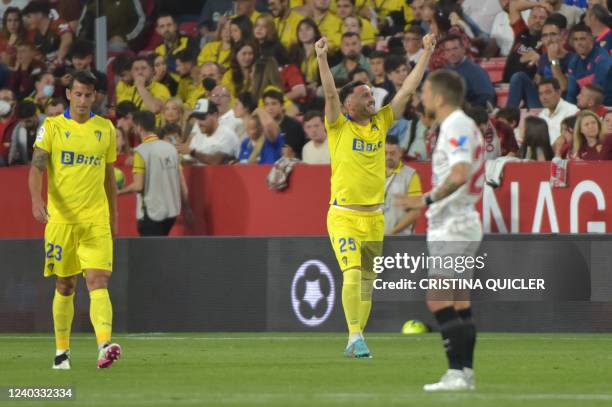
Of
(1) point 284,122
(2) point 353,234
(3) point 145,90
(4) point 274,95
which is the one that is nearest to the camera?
(2) point 353,234

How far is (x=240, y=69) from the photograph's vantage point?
21.5 metres

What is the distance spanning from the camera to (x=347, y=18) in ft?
69.9

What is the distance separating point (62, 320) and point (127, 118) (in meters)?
9.01

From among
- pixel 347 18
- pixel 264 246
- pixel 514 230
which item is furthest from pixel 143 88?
pixel 514 230

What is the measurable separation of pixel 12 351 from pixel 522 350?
494 centimetres

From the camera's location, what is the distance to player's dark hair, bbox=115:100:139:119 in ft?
68.0

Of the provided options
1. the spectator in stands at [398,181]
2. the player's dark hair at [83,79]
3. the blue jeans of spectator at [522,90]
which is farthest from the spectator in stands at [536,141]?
the player's dark hair at [83,79]

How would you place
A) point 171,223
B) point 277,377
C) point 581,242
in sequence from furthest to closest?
point 171,223, point 581,242, point 277,377

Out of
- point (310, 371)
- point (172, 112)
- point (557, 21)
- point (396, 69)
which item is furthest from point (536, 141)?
point (310, 371)

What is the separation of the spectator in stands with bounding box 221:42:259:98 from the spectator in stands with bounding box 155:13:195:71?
6.49 feet

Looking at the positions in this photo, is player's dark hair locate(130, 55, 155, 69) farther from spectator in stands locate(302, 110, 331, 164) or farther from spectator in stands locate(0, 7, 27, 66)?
spectator in stands locate(302, 110, 331, 164)

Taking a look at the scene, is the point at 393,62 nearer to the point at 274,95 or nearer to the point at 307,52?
the point at 274,95

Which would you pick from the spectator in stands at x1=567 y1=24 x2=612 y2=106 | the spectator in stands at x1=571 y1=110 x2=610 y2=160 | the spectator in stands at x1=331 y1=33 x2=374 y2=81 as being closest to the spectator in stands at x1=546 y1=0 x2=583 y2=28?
the spectator in stands at x1=567 y1=24 x2=612 y2=106

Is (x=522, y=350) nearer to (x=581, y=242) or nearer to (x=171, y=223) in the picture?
(x=581, y=242)
